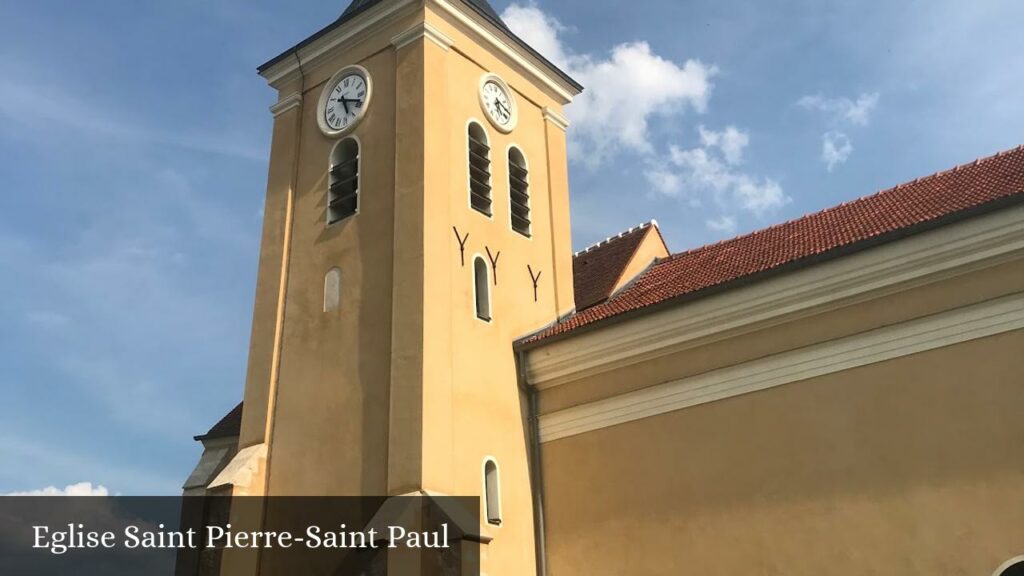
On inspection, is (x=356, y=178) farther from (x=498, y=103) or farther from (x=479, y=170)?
(x=498, y=103)

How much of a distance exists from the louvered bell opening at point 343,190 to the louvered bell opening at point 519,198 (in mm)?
2767

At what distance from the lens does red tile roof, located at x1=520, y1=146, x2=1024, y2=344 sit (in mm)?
11977

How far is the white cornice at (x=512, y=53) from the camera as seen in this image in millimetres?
15672

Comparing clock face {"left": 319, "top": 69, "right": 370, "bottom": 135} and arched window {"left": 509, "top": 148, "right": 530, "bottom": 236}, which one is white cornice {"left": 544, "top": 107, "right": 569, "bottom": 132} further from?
clock face {"left": 319, "top": 69, "right": 370, "bottom": 135}

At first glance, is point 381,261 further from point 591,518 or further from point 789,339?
point 789,339

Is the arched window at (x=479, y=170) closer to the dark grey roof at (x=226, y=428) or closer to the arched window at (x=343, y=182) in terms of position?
the arched window at (x=343, y=182)

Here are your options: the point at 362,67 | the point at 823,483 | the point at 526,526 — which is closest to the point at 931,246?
the point at 823,483

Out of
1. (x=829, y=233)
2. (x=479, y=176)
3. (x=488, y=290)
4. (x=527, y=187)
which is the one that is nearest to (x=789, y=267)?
(x=829, y=233)

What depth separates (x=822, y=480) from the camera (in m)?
11.6

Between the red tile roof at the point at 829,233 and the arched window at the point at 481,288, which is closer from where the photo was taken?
the red tile roof at the point at 829,233

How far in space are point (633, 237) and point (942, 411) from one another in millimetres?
8020

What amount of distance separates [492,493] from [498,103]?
7058mm

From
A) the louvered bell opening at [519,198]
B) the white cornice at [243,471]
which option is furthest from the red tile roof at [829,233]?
the white cornice at [243,471]

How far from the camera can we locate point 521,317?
15375mm
